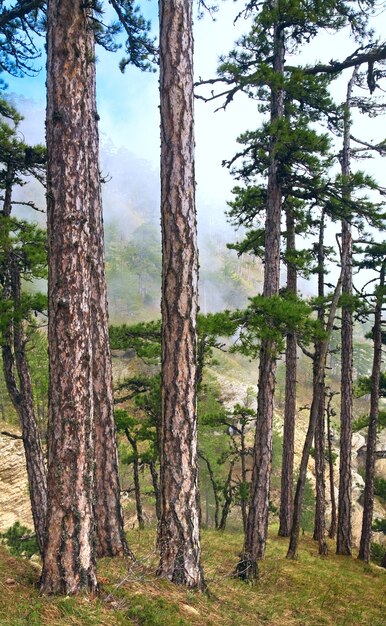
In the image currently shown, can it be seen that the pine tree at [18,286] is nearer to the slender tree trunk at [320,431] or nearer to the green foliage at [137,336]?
the green foliage at [137,336]

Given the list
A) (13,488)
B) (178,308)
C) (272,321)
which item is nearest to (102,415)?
(178,308)

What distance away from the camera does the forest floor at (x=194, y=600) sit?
10.3 ft

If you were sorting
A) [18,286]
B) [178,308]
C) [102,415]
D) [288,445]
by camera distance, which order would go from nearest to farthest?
[178,308] → [102,415] → [18,286] → [288,445]

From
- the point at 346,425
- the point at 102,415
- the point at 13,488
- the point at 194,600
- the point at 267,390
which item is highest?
the point at 267,390

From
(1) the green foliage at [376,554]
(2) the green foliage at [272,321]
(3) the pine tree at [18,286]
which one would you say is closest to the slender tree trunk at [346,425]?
(1) the green foliage at [376,554]

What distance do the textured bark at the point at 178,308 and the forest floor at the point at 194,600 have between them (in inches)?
12.5

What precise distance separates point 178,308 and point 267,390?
4.55 metres

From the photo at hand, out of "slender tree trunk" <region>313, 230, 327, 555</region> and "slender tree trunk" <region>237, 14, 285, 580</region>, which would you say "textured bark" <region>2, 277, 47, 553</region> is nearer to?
"slender tree trunk" <region>237, 14, 285, 580</region>

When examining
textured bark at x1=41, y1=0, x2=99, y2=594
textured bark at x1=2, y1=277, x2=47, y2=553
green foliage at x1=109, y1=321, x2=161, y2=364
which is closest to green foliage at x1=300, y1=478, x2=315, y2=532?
green foliage at x1=109, y1=321, x2=161, y2=364

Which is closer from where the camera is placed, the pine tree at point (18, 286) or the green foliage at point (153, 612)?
the green foliage at point (153, 612)

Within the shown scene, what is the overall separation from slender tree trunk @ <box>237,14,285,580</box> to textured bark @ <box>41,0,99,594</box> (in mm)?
4969

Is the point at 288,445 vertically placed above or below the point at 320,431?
below

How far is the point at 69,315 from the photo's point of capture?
365 cm

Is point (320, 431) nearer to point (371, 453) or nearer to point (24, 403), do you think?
point (371, 453)
